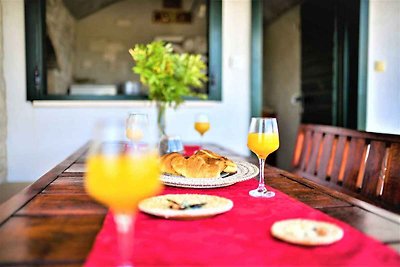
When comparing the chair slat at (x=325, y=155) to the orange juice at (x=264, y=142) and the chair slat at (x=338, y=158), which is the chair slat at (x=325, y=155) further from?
the orange juice at (x=264, y=142)

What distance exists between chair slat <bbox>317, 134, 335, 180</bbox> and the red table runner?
3.42 feet

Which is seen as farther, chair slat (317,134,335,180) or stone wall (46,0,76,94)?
stone wall (46,0,76,94)

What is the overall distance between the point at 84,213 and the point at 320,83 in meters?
3.40

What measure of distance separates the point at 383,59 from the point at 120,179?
3.22 metres

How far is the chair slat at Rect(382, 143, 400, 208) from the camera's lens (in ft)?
4.40

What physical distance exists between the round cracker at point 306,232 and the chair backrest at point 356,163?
67cm

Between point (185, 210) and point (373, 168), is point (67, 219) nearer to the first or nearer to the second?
point (185, 210)

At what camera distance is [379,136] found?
1.51 m

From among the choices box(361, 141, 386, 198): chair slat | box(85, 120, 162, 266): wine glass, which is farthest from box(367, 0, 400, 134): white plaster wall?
box(85, 120, 162, 266): wine glass

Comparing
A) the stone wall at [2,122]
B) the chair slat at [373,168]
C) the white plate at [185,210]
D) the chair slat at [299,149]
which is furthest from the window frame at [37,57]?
the white plate at [185,210]

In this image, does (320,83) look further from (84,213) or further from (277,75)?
(84,213)

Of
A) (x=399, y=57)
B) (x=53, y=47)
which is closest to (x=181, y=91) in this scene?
(x=399, y=57)

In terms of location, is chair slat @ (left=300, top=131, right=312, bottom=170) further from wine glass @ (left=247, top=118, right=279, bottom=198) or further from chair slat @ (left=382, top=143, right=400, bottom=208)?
wine glass @ (left=247, top=118, right=279, bottom=198)

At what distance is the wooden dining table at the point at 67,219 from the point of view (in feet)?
2.24
